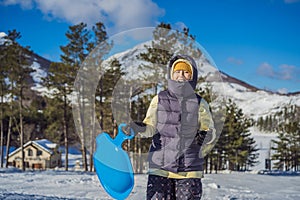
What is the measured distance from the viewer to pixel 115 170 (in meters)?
2.73

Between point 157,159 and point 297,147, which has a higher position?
point 157,159

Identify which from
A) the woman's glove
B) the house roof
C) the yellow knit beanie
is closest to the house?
the house roof

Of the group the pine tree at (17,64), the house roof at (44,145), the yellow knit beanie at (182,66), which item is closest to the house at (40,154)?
the house roof at (44,145)

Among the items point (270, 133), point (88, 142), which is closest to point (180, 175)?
point (88, 142)

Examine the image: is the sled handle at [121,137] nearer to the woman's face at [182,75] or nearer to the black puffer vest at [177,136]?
the black puffer vest at [177,136]

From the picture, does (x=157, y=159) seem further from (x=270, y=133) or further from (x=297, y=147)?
(x=270, y=133)

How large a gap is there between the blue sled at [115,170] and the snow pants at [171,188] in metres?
0.25

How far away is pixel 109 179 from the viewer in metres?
2.73

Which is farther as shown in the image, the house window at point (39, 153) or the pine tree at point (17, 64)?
the house window at point (39, 153)

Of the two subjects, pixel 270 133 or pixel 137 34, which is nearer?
pixel 137 34

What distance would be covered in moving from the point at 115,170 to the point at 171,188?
0.53m

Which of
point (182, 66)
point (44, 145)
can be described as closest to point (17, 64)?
point (44, 145)

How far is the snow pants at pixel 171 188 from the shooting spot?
287 cm

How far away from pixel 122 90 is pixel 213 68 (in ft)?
3.49
